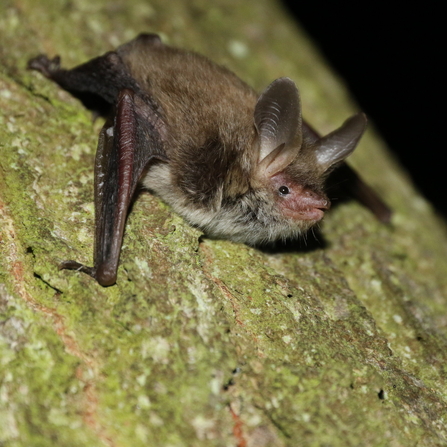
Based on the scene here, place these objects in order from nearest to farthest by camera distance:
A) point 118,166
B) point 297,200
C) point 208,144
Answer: point 118,166, point 208,144, point 297,200

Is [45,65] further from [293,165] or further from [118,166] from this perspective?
[293,165]

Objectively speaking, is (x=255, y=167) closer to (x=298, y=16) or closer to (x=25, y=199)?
(x=25, y=199)

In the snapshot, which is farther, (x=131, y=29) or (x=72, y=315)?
(x=131, y=29)

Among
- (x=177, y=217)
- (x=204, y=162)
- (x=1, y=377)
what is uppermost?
(x=204, y=162)

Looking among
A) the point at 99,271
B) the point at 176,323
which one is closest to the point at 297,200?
the point at 176,323

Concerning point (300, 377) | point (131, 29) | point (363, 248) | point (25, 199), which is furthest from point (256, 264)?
point (131, 29)

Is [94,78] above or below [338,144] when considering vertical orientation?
below

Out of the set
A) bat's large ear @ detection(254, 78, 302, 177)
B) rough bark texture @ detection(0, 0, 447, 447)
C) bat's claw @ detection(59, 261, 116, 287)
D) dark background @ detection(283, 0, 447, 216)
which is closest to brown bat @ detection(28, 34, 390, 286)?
bat's large ear @ detection(254, 78, 302, 177)
